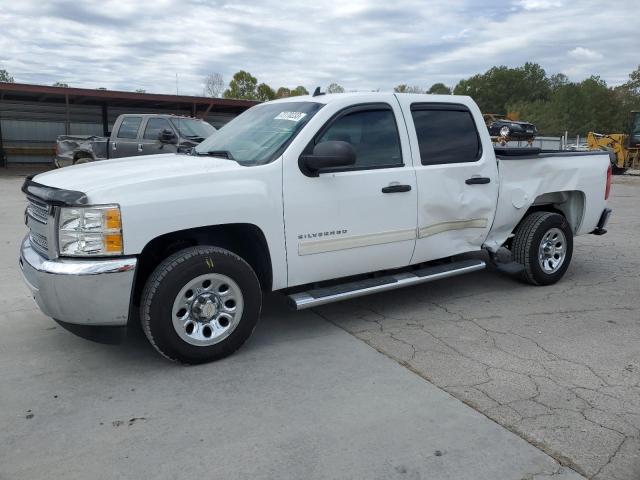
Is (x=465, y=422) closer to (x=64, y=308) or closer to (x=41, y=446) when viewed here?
(x=41, y=446)

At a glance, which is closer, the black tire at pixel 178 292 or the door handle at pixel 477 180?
the black tire at pixel 178 292

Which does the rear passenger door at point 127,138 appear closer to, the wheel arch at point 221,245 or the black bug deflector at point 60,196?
the wheel arch at point 221,245

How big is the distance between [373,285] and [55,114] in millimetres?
24260

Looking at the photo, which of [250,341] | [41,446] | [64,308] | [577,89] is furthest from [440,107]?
[577,89]

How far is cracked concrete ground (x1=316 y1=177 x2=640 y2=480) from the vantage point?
10.00 ft

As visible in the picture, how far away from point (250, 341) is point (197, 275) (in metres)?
0.91

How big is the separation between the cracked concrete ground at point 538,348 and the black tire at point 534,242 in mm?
149

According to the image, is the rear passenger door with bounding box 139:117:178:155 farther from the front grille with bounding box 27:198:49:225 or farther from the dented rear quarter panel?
the dented rear quarter panel

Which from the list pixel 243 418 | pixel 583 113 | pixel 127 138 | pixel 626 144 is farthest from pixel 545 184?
pixel 583 113

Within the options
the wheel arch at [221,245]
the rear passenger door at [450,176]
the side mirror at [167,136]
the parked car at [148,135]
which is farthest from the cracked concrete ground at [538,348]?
the parked car at [148,135]

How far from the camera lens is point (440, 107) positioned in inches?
202

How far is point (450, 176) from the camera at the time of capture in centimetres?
494

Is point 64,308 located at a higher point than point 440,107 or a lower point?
lower

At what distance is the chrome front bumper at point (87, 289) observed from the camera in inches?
135
